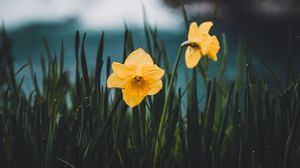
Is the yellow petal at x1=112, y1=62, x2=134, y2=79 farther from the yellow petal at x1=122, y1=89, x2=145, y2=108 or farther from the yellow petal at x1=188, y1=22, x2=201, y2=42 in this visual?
the yellow petal at x1=188, y1=22, x2=201, y2=42

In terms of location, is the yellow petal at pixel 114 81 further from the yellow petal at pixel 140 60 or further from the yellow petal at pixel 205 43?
the yellow petal at pixel 205 43

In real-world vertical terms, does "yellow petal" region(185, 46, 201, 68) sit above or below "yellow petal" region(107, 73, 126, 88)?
above

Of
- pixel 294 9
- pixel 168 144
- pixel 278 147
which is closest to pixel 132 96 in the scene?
pixel 168 144

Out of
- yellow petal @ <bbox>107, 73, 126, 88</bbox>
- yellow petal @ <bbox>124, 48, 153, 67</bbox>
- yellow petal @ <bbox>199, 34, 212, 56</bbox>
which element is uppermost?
yellow petal @ <bbox>199, 34, 212, 56</bbox>

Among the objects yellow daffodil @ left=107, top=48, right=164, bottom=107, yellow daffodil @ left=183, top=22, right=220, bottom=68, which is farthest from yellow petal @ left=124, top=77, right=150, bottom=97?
yellow daffodil @ left=183, top=22, right=220, bottom=68

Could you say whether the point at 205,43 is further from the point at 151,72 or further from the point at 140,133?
the point at 140,133

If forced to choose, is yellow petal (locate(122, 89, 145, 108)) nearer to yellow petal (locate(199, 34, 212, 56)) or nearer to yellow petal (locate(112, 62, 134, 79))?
yellow petal (locate(112, 62, 134, 79))

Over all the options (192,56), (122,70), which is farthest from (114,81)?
(192,56)

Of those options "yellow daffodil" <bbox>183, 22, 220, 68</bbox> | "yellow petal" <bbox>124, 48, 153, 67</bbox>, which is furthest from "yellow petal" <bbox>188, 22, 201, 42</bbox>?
"yellow petal" <bbox>124, 48, 153, 67</bbox>
